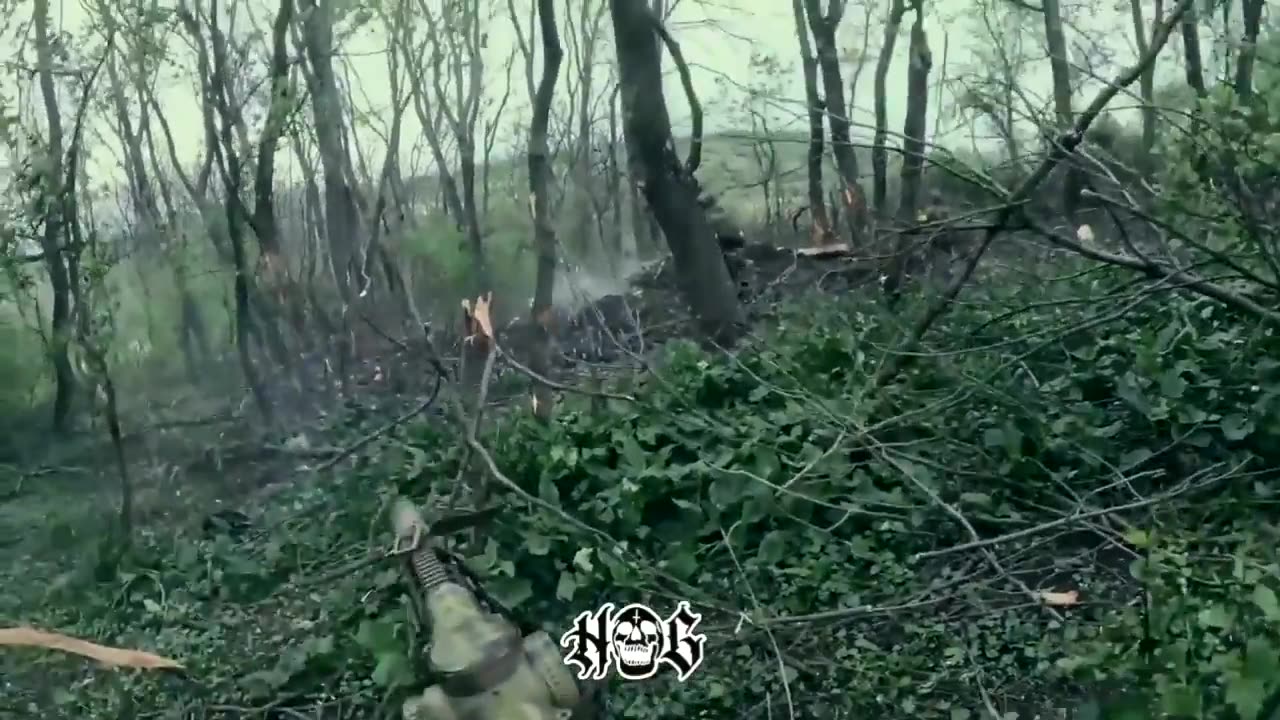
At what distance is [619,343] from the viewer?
1681mm

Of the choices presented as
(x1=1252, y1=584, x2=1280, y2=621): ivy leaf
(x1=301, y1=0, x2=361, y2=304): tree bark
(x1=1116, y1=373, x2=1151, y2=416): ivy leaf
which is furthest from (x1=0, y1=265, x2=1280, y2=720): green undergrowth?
(x1=301, y1=0, x2=361, y2=304): tree bark

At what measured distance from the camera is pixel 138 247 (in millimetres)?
1471

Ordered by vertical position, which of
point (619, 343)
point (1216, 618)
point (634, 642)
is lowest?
point (634, 642)

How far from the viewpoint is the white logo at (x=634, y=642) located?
4.34ft

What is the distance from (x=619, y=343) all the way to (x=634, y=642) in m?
0.48

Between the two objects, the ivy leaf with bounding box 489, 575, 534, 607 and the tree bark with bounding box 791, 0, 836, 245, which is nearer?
the ivy leaf with bounding box 489, 575, 534, 607

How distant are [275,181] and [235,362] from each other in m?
0.24

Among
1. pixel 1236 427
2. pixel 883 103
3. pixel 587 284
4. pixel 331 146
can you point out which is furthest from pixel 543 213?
pixel 1236 427

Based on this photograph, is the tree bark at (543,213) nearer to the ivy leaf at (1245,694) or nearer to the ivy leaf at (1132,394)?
the ivy leaf at (1132,394)

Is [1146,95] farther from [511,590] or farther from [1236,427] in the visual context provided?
[511,590]

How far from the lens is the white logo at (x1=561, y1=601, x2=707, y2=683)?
Result: 1.32 m

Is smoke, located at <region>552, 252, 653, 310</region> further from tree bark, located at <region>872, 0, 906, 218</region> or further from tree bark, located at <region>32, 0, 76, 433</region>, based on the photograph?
tree bark, located at <region>32, 0, 76, 433</region>

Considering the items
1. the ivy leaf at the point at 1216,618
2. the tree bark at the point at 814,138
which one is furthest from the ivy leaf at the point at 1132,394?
the ivy leaf at the point at 1216,618

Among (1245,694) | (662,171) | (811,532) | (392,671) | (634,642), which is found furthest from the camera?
(662,171)
